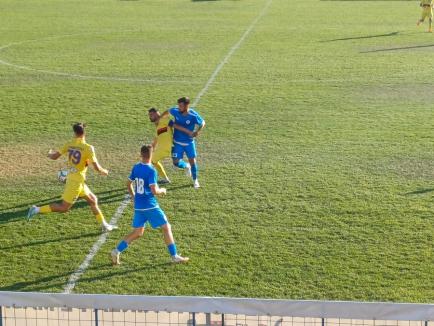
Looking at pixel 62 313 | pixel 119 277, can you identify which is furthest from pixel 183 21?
pixel 62 313

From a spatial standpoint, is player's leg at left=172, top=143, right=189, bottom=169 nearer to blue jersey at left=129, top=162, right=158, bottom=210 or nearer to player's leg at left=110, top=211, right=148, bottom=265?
player's leg at left=110, top=211, right=148, bottom=265

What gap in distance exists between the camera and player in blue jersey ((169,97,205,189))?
1339 cm

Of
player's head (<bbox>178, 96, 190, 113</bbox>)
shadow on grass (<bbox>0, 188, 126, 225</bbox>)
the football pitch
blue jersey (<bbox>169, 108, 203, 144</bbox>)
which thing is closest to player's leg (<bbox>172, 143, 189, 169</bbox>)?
blue jersey (<bbox>169, 108, 203, 144</bbox>)

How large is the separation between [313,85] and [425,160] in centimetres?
720

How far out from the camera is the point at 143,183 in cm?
1004

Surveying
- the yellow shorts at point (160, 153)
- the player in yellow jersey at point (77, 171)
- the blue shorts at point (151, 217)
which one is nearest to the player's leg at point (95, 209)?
the player in yellow jersey at point (77, 171)

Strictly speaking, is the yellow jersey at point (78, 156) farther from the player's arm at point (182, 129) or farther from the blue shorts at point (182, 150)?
the blue shorts at point (182, 150)

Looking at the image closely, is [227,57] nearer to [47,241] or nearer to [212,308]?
[47,241]

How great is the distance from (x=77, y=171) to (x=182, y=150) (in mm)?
2668

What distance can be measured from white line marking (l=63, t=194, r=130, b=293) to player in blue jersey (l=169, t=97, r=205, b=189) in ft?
4.32

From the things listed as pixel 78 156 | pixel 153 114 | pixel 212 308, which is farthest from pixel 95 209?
pixel 212 308

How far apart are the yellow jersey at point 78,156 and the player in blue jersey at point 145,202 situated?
1215 millimetres

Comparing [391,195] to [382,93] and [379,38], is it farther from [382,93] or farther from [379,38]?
[379,38]

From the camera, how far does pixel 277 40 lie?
29.6 meters
